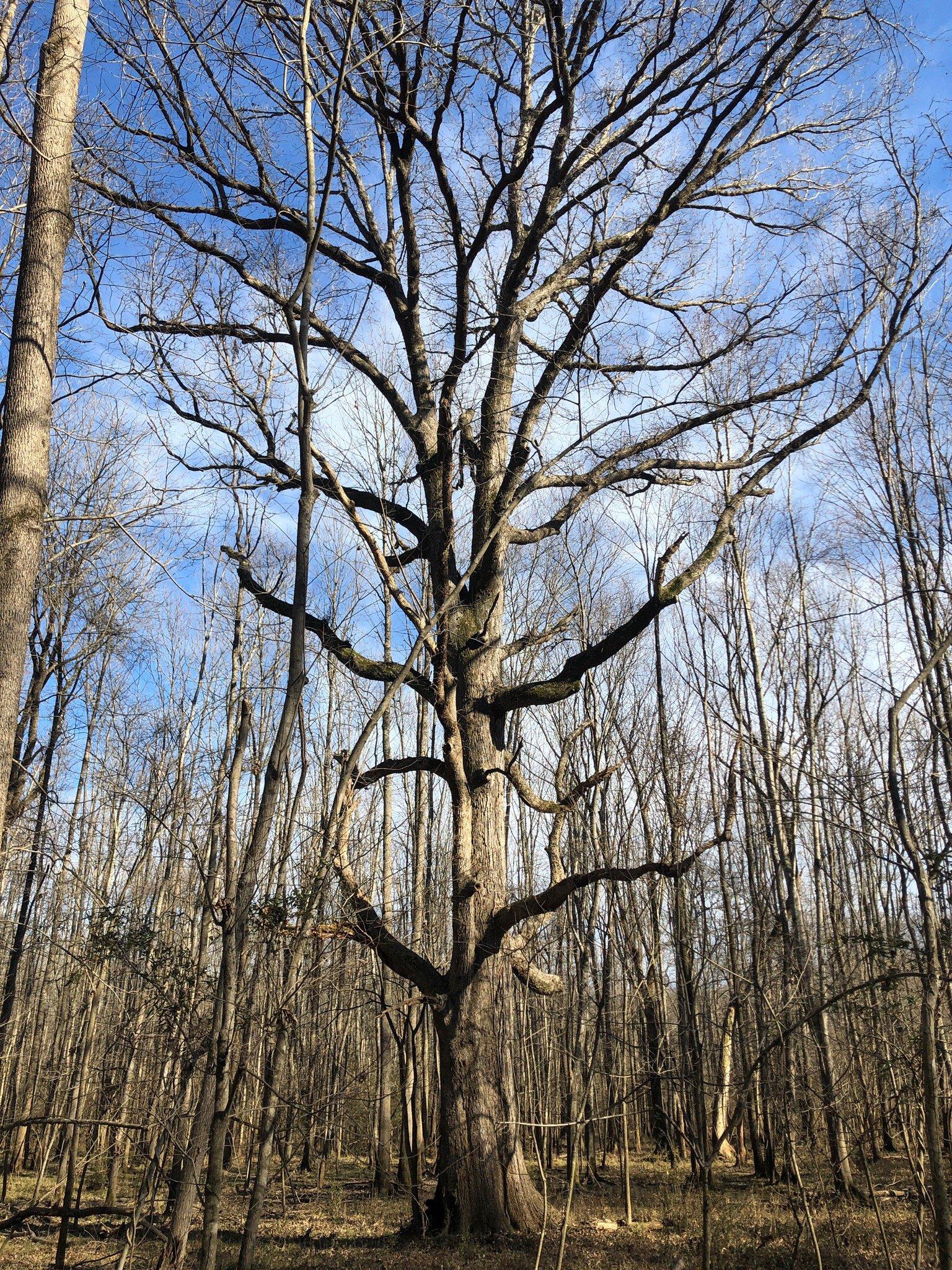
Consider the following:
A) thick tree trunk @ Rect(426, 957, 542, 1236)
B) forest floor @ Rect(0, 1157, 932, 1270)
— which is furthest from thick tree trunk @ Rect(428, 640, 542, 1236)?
forest floor @ Rect(0, 1157, 932, 1270)

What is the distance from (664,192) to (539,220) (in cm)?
105

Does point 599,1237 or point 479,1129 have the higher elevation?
point 479,1129

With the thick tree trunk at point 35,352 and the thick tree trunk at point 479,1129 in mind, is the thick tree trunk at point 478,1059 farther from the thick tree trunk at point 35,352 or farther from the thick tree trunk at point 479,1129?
the thick tree trunk at point 35,352

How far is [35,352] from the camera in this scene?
3697 mm

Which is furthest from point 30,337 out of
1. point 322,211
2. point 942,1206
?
point 942,1206

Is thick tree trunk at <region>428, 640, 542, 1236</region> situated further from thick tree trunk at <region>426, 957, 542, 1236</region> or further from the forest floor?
the forest floor

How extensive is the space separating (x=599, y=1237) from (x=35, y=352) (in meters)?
7.70

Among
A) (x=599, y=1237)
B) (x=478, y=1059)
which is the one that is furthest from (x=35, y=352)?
(x=599, y=1237)

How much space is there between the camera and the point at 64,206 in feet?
12.8

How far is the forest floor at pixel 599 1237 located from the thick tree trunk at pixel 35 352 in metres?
2.64

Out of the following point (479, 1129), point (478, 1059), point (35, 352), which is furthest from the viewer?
point (478, 1059)

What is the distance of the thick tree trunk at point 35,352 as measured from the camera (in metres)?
3.36

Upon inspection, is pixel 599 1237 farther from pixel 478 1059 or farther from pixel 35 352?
pixel 35 352

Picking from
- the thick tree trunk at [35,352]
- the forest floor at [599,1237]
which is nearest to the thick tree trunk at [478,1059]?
the forest floor at [599,1237]
